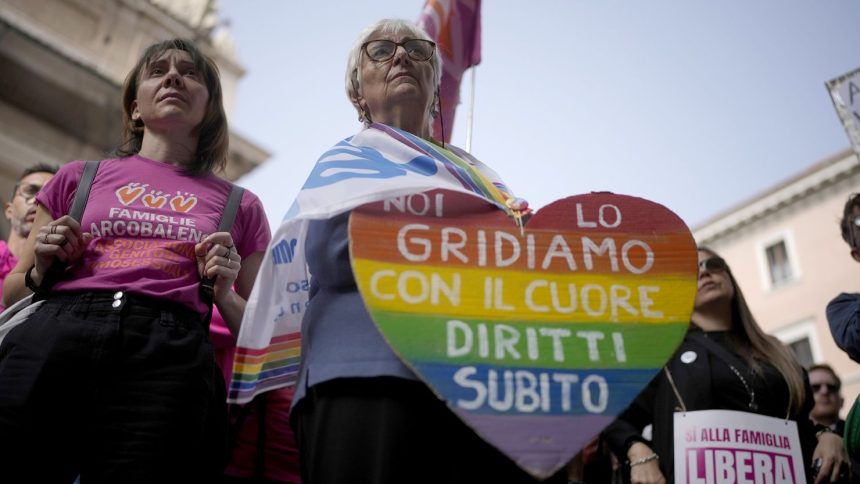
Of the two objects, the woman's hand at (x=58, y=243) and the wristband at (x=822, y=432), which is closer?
the woman's hand at (x=58, y=243)

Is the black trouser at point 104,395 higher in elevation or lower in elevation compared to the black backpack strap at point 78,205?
lower

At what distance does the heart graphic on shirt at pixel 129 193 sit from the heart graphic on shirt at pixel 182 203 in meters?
0.08

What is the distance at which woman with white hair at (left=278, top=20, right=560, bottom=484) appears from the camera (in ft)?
4.81

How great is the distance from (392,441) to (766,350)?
7.23 feet

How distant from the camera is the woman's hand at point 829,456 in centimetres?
289

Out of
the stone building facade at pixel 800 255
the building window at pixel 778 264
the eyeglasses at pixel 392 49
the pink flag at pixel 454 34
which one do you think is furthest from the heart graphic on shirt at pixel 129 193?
the building window at pixel 778 264

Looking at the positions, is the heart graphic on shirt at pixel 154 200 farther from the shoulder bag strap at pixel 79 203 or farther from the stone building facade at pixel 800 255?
the stone building facade at pixel 800 255

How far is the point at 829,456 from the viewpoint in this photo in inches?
116

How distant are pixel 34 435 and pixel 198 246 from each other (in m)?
0.56

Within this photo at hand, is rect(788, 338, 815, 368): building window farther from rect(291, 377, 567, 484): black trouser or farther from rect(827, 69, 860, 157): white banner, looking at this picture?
rect(291, 377, 567, 484): black trouser

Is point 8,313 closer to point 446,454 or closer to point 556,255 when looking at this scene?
point 446,454

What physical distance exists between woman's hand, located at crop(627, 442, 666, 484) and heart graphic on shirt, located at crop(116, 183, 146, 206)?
1.90 m

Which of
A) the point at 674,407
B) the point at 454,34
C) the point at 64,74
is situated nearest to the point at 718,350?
the point at 674,407

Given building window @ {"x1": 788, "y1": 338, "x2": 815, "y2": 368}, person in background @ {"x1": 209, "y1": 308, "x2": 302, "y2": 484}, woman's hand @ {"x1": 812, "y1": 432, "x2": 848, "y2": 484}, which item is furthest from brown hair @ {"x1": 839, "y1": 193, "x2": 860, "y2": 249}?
building window @ {"x1": 788, "y1": 338, "x2": 815, "y2": 368}
